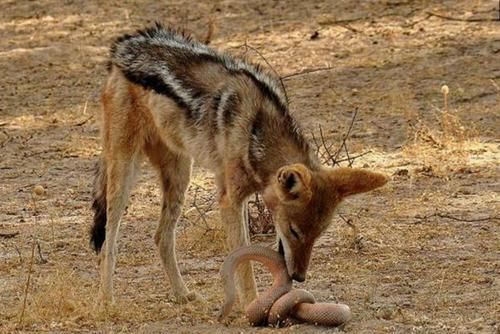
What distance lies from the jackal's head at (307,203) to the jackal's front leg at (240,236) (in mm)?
489

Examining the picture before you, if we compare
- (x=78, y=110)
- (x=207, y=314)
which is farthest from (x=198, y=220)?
(x=78, y=110)

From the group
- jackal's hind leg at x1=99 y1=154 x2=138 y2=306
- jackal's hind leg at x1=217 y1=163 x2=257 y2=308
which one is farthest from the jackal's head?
jackal's hind leg at x1=99 y1=154 x2=138 y2=306

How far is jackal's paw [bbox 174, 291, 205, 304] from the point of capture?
859cm

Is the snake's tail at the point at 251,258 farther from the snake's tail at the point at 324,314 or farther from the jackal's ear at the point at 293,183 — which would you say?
the jackal's ear at the point at 293,183

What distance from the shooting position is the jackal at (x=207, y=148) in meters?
7.69

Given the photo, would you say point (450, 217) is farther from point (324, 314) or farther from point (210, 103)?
point (324, 314)

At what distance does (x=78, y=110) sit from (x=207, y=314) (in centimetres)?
681

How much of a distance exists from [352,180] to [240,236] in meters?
0.98

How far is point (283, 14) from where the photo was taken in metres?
17.3

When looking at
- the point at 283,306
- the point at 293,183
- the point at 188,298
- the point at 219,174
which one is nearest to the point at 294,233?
the point at 293,183

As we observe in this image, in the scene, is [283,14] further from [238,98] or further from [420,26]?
[238,98]

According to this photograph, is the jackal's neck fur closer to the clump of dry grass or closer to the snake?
the snake

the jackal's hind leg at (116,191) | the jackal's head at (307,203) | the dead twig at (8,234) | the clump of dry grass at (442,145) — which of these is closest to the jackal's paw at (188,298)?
the jackal's hind leg at (116,191)

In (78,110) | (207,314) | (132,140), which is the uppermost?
(132,140)
